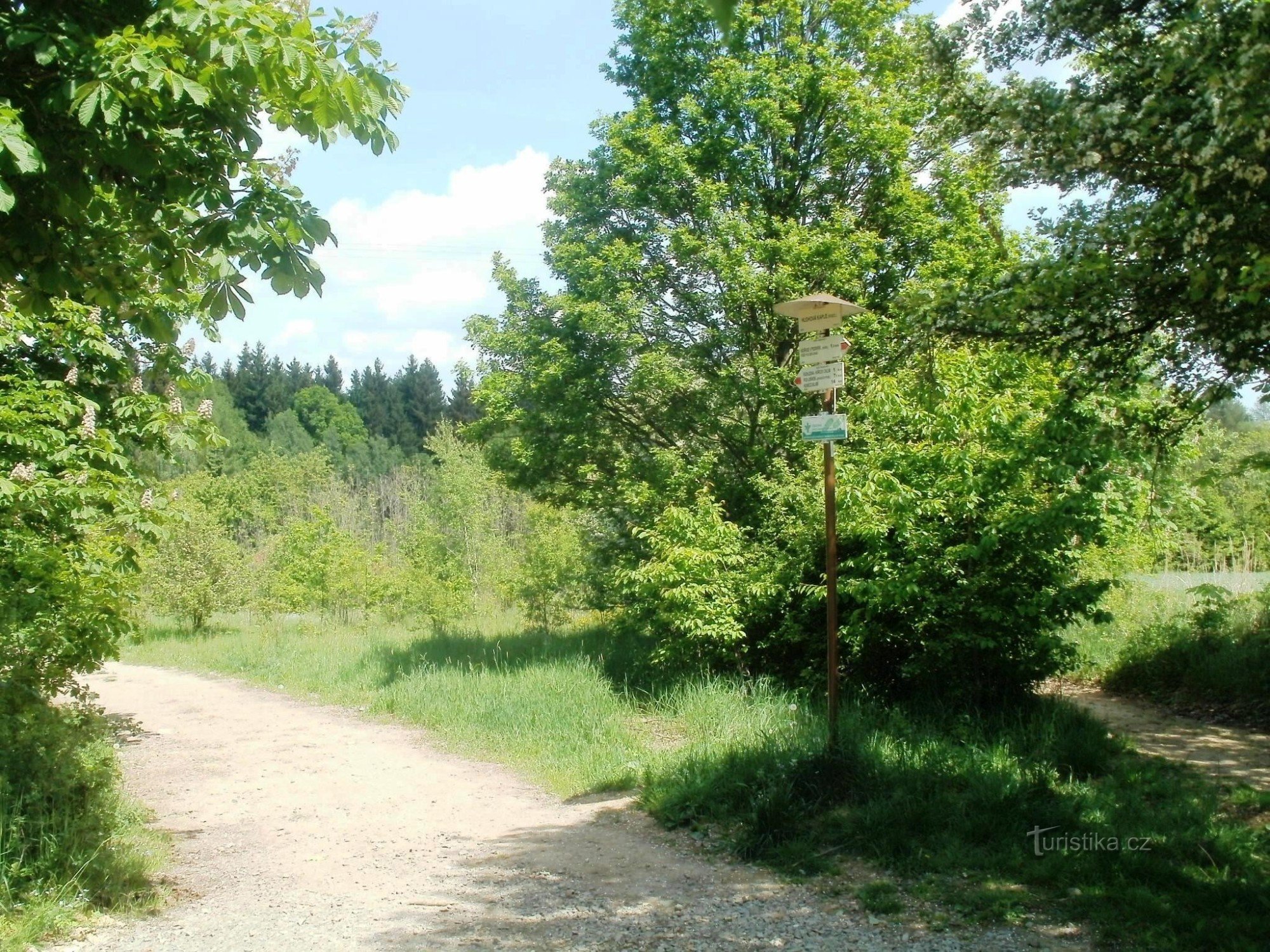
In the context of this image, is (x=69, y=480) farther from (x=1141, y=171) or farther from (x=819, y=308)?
(x=1141, y=171)

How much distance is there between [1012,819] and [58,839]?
583 cm

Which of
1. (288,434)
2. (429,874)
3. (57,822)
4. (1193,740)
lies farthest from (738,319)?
(288,434)

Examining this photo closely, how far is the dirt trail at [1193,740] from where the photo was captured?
8023 millimetres

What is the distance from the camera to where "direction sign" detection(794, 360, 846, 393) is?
24.8ft

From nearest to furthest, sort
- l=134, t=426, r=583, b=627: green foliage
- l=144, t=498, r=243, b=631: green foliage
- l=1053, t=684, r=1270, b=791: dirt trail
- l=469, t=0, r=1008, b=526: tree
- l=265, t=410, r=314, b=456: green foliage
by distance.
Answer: l=1053, t=684, r=1270, b=791: dirt trail, l=469, t=0, r=1008, b=526: tree, l=134, t=426, r=583, b=627: green foliage, l=144, t=498, r=243, b=631: green foliage, l=265, t=410, r=314, b=456: green foliage

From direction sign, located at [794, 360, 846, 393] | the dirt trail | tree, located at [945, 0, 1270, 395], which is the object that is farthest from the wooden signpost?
the dirt trail

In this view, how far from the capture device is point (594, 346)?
14414 millimetres

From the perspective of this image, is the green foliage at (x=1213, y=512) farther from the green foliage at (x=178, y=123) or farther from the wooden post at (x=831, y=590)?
the green foliage at (x=178, y=123)

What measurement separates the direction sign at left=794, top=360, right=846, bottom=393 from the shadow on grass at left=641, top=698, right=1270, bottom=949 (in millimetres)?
2696

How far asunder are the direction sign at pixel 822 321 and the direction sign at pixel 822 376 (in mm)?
356

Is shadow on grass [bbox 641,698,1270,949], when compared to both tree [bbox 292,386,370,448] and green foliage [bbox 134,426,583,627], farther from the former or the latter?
tree [bbox 292,386,370,448]

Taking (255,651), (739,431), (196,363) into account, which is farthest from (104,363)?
(255,651)

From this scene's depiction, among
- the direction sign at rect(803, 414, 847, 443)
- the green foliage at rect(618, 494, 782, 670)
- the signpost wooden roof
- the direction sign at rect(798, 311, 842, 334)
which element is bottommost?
the green foliage at rect(618, 494, 782, 670)

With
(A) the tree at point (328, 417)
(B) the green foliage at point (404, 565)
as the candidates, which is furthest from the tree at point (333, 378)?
(B) the green foliage at point (404, 565)
